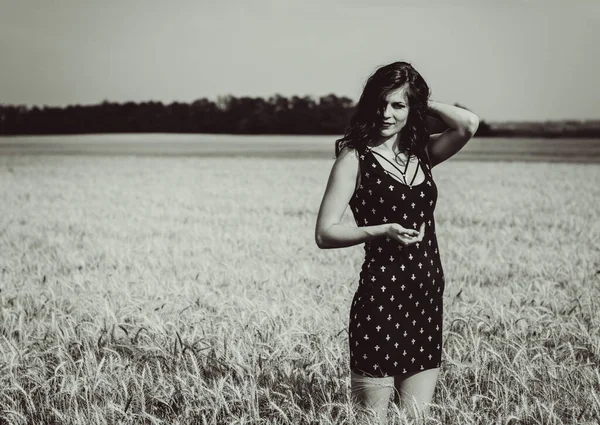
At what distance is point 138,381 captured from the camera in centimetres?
369

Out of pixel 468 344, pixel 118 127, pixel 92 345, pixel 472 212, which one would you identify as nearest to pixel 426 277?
pixel 468 344

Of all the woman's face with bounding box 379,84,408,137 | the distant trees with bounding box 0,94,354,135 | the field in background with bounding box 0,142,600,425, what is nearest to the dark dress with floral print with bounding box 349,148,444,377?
the woman's face with bounding box 379,84,408,137

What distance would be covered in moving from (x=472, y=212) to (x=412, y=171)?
10.2 m

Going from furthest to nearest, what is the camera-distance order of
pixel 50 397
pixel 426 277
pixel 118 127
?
pixel 118 127 < pixel 50 397 < pixel 426 277

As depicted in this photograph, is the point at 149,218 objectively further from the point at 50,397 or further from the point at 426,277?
the point at 426,277

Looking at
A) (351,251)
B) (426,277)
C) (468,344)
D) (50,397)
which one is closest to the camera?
(426,277)

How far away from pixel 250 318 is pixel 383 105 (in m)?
2.51

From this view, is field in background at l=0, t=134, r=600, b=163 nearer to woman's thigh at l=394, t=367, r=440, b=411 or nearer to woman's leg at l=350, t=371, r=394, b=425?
woman's thigh at l=394, t=367, r=440, b=411

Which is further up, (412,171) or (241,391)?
(412,171)

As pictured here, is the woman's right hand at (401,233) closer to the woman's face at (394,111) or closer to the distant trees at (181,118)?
the woman's face at (394,111)

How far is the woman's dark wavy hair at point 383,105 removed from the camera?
2703mm

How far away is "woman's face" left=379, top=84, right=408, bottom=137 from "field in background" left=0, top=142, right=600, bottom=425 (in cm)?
123

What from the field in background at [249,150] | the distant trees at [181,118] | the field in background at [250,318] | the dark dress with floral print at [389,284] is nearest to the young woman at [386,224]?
the dark dress with floral print at [389,284]

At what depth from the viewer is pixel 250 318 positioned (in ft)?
15.8
